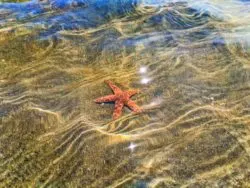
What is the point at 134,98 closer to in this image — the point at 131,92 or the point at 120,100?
the point at 131,92

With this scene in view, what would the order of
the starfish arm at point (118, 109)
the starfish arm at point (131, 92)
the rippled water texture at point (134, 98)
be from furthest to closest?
1. the starfish arm at point (131, 92)
2. the starfish arm at point (118, 109)
3. the rippled water texture at point (134, 98)

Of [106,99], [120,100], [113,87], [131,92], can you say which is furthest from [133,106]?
[113,87]

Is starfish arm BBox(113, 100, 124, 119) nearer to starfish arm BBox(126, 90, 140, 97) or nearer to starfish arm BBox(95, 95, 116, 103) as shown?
starfish arm BBox(95, 95, 116, 103)

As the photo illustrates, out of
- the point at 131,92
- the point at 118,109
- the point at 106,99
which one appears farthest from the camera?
the point at 131,92

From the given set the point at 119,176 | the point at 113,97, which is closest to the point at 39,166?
the point at 119,176

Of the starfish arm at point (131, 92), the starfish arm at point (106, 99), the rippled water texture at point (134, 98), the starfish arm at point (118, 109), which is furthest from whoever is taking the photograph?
the starfish arm at point (131, 92)

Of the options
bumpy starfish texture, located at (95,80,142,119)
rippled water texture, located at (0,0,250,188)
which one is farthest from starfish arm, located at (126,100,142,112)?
rippled water texture, located at (0,0,250,188)

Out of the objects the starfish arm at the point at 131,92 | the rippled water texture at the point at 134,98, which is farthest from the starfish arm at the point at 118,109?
the starfish arm at the point at 131,92

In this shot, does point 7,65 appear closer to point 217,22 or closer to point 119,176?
point 119,176

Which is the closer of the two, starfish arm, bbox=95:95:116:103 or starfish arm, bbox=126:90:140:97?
starfish arm, bbox=95:95:116:103

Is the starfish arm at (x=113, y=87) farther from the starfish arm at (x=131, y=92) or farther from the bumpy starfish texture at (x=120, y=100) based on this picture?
the starfish arm at (x=131, y=92)
